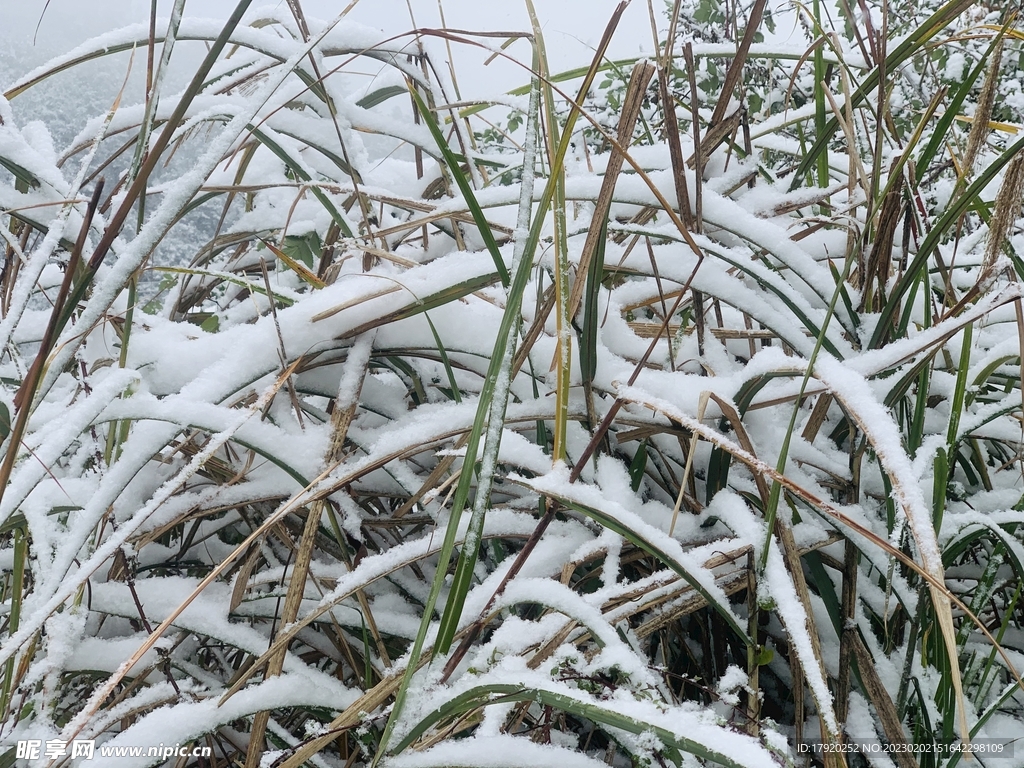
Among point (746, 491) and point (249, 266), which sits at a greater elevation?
point (249, 266)

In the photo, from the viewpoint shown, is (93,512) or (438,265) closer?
(93,512)

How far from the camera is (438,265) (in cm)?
61

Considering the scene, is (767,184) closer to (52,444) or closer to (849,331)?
(849,331)

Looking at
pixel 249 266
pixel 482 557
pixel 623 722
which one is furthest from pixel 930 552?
pixel 249 266

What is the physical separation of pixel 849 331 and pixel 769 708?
31 cm

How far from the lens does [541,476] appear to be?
0.49m

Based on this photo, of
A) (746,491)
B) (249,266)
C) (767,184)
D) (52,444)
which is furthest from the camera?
(249,266)

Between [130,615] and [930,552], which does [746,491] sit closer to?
[930,552]

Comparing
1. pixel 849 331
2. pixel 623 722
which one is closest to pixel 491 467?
pixel 623 722

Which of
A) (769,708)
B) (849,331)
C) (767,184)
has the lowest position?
(769,708)

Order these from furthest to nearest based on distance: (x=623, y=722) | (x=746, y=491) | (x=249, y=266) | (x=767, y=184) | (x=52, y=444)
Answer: (x=249, y=266) → (x=767, y=184) → (x=746, y=491) → (x=52, y=444) → (x=623, y=722)

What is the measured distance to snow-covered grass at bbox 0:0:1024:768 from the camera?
1.31 ft

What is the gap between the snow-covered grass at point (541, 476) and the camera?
400mm

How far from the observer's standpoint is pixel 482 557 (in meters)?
0.59
